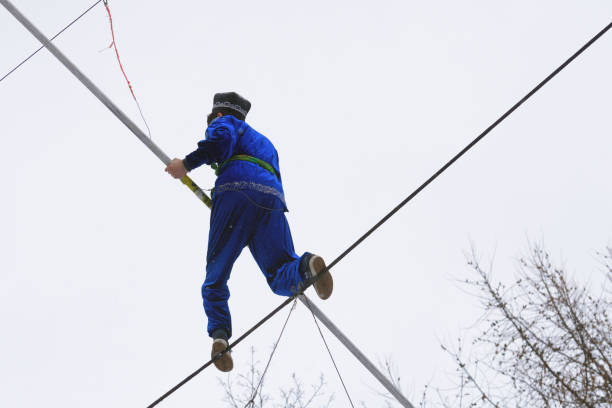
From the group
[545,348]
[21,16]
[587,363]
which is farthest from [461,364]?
[21,16]

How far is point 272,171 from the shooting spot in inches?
139

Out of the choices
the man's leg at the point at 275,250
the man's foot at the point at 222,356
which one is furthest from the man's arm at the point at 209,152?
the man's foot at the point at 222,356

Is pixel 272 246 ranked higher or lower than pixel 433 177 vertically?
higher

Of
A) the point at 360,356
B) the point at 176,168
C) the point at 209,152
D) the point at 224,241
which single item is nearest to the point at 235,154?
the point at 209,152

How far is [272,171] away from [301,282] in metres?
0.76

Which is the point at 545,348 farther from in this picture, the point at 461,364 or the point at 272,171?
the point at 272,171

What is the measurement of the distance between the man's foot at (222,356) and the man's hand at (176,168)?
2.98ft

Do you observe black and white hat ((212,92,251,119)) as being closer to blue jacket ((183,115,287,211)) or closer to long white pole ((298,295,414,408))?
blue jacket ((183,115,287,211))

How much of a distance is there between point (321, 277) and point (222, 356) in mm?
651

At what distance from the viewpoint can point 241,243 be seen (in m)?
3.34

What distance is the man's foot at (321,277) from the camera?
302 centimetres

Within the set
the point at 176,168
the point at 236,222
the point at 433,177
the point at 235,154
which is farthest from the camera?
the point at 235,154

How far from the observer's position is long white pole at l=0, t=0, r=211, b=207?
342cm

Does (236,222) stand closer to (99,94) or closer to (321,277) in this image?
(321,277)
